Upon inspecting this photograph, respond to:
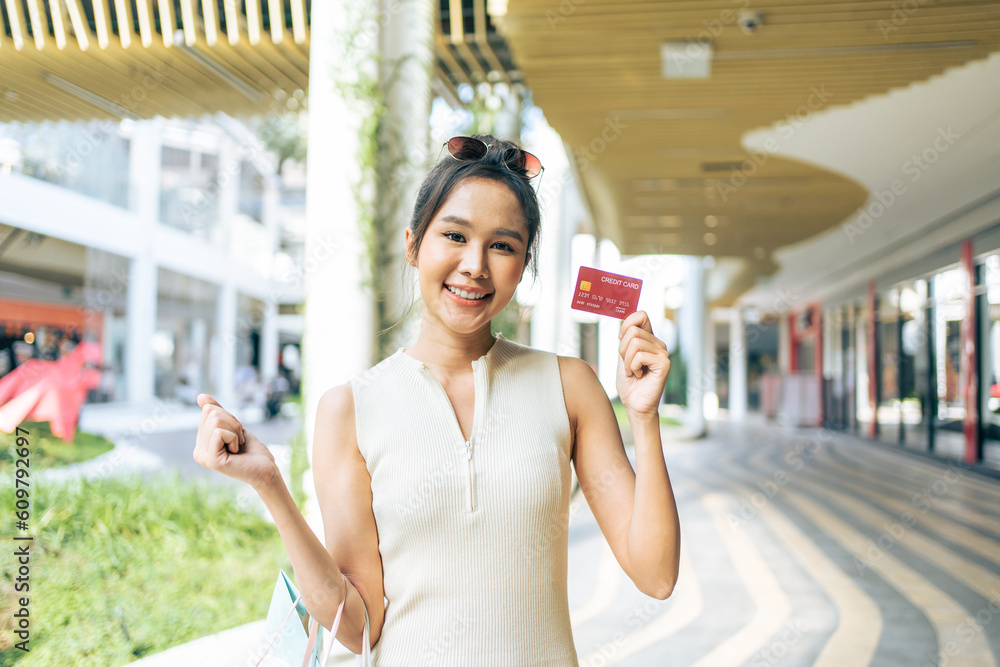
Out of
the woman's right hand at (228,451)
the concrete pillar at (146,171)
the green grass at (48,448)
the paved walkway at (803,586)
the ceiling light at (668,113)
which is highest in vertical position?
the concrete pillar at (146,171)

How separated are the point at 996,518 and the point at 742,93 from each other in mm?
4241

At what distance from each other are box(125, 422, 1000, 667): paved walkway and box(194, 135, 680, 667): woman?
5.99 feet

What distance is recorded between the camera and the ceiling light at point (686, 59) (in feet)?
15.0

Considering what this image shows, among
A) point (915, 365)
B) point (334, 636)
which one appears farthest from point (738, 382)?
point (334, 636)

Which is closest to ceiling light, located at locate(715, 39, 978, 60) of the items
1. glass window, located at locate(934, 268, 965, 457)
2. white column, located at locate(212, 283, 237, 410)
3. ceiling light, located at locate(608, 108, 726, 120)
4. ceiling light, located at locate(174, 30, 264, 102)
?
ceiling light, located at locate(608, 108, 726, 120)

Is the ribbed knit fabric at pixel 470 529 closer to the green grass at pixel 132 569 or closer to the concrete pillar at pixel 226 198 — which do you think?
the green grass at pixel 132 569

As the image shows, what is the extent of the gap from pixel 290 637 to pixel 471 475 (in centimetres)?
37

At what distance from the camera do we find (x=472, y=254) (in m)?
1.06

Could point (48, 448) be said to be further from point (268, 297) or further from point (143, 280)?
point (268, 297)

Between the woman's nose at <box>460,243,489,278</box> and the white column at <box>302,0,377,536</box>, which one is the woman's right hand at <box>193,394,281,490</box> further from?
the white column at <box>302,0,377,536</box>

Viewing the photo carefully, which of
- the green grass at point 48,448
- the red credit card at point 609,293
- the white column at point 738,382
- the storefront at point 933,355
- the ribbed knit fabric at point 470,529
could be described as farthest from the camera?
the white column at point 738,382

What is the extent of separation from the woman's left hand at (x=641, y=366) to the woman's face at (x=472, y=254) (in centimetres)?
19

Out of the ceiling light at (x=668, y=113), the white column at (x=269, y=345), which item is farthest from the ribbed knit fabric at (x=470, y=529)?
the white column at (x=269, y=345)

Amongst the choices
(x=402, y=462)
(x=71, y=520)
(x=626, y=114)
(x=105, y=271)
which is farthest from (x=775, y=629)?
(x=105, y=271)
